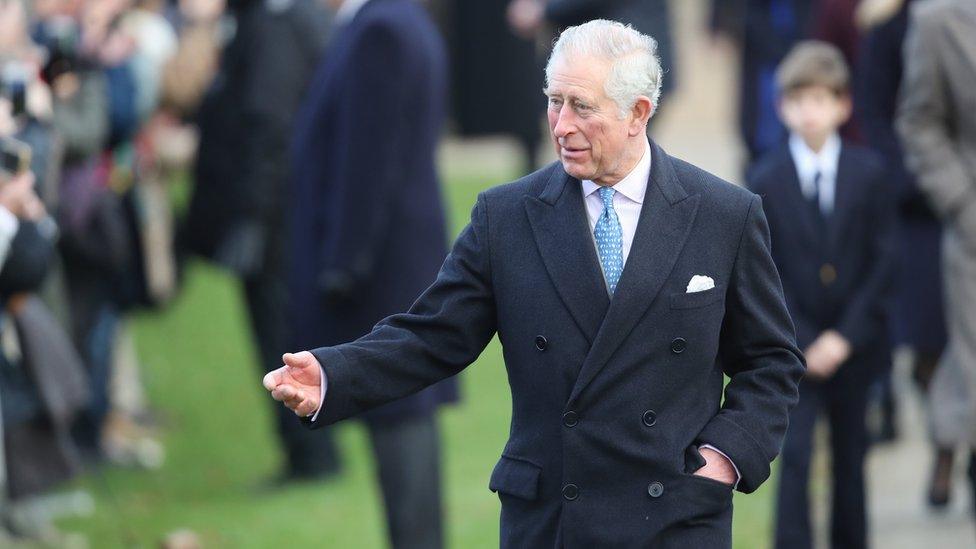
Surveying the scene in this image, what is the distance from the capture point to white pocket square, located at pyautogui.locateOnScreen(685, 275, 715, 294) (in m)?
4.43

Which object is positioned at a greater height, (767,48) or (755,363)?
(767,48)

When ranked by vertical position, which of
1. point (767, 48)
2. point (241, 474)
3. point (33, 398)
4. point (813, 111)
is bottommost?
point (241, 474)

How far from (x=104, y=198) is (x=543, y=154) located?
8.48 m

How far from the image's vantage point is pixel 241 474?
31.4 ft

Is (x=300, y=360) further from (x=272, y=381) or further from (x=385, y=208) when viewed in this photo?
(x=385, y=208)

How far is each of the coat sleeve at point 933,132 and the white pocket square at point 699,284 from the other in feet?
9.30

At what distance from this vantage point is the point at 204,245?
9.21 metres

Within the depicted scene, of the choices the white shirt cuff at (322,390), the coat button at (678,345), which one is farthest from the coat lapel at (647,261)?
the white shirt cuff at (322,390)

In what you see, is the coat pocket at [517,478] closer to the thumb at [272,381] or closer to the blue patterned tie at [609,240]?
the blue patterned tie at [609,240]

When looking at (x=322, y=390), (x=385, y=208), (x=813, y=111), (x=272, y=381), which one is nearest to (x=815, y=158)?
(x=813, y=111)

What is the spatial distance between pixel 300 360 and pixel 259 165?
470 centimetres

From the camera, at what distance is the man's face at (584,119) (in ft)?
14.3

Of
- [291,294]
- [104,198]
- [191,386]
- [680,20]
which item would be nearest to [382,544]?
[291,294]

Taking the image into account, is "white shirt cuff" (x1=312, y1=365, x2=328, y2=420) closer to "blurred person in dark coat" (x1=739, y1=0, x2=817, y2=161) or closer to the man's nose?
the man's nose
